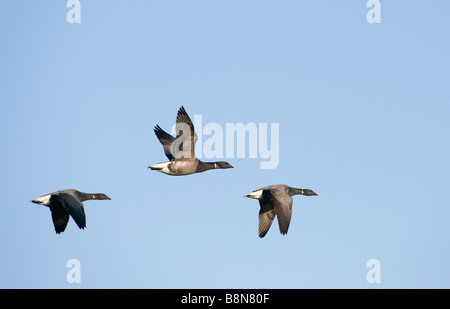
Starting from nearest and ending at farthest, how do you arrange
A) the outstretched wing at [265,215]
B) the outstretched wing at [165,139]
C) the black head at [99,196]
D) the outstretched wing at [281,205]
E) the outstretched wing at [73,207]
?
the outstretched wing at [73,207], the outstretched wing at [281,205], the outstretched wing at [265,215], the outstretched wing at [165,139], the black head at [99,196]

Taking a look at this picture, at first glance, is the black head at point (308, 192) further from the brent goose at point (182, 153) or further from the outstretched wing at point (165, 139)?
the outstretched wing at point (165, 139)

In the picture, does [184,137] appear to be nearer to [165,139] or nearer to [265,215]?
[165,139]

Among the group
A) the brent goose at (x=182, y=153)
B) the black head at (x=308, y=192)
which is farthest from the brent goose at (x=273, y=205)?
the brent goose at (x=182, y=153)

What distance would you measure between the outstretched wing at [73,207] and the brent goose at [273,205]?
531 centimetres

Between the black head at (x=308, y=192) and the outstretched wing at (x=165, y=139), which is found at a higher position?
the outstretched wing at (x=165, y=139)

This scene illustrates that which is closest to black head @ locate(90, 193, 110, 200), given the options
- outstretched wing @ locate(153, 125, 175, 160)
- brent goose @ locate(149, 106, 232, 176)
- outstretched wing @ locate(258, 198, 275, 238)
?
brent goose @ locate(149, 106, 232, 176)

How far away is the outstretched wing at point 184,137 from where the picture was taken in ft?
79.7

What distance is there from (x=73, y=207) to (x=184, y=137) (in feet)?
13.4

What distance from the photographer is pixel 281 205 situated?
2352cm

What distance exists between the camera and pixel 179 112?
79.9ft

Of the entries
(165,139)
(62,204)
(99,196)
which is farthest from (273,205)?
(62,204)
